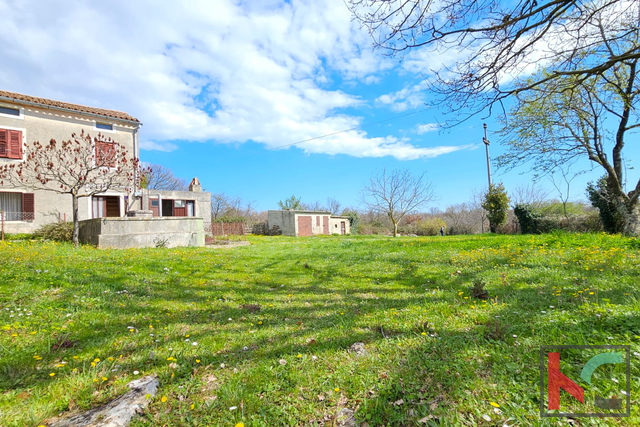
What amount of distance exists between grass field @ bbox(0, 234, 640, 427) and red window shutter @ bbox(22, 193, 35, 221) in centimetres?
1361

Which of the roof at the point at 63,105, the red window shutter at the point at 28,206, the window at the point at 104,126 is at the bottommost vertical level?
the red window shutter at the point at 28,206

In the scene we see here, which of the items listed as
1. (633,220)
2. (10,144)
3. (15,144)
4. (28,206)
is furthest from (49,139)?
(633,220)

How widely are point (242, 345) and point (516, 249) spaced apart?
25.3 feet

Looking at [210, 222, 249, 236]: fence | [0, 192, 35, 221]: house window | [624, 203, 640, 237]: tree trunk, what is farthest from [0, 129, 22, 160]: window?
[624, 203, 640, 237]: tree trunk

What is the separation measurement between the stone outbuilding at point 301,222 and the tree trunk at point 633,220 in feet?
79.5

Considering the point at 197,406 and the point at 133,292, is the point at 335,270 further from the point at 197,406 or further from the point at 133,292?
the point at 197,406

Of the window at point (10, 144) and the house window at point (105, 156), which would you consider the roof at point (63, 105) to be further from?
the house window at point (105, 156)

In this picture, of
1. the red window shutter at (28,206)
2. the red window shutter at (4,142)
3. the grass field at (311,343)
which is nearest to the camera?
the grass field at (311,343)

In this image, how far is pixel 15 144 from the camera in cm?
1488

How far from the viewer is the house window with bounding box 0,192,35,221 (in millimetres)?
14734

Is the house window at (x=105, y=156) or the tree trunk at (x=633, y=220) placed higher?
the house window at (x=105, y=156)

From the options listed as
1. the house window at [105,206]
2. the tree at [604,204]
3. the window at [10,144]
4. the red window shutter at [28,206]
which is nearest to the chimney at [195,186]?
the house window at [105,206]

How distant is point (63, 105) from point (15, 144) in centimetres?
312

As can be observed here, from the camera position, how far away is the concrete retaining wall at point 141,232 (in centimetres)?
1095
